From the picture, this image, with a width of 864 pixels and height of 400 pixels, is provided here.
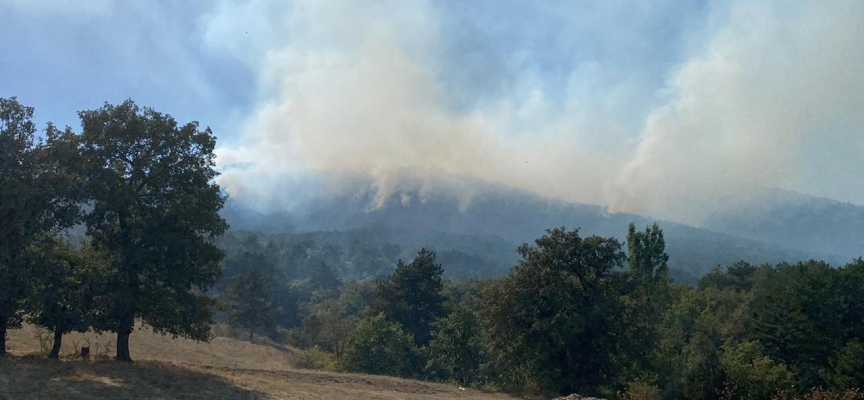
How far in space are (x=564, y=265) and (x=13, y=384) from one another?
92.7ft

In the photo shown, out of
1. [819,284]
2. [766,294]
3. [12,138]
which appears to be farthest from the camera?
[766,294]

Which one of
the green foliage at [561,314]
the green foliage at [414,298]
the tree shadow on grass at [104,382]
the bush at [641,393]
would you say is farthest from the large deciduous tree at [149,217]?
the green foliage at [414,298]

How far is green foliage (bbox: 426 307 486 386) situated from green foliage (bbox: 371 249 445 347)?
16146 mm

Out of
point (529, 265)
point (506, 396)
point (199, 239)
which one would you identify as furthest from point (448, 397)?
point (199, 239)

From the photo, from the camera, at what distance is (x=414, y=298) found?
66.7 metres

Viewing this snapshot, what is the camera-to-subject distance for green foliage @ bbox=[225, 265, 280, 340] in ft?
286

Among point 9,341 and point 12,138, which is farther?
point 9,341

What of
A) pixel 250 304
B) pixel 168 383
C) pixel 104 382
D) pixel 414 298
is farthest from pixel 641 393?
pixel 250 304

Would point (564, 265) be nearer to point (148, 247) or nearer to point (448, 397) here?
point (448, 397)

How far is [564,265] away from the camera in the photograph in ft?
114

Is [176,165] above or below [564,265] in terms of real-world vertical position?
above

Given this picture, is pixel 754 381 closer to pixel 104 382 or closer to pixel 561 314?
pixel 561 314

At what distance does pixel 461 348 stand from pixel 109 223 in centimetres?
2929

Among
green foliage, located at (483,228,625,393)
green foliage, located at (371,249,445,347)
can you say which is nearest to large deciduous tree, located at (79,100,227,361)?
green foliage, located at (483,228,625,393)
